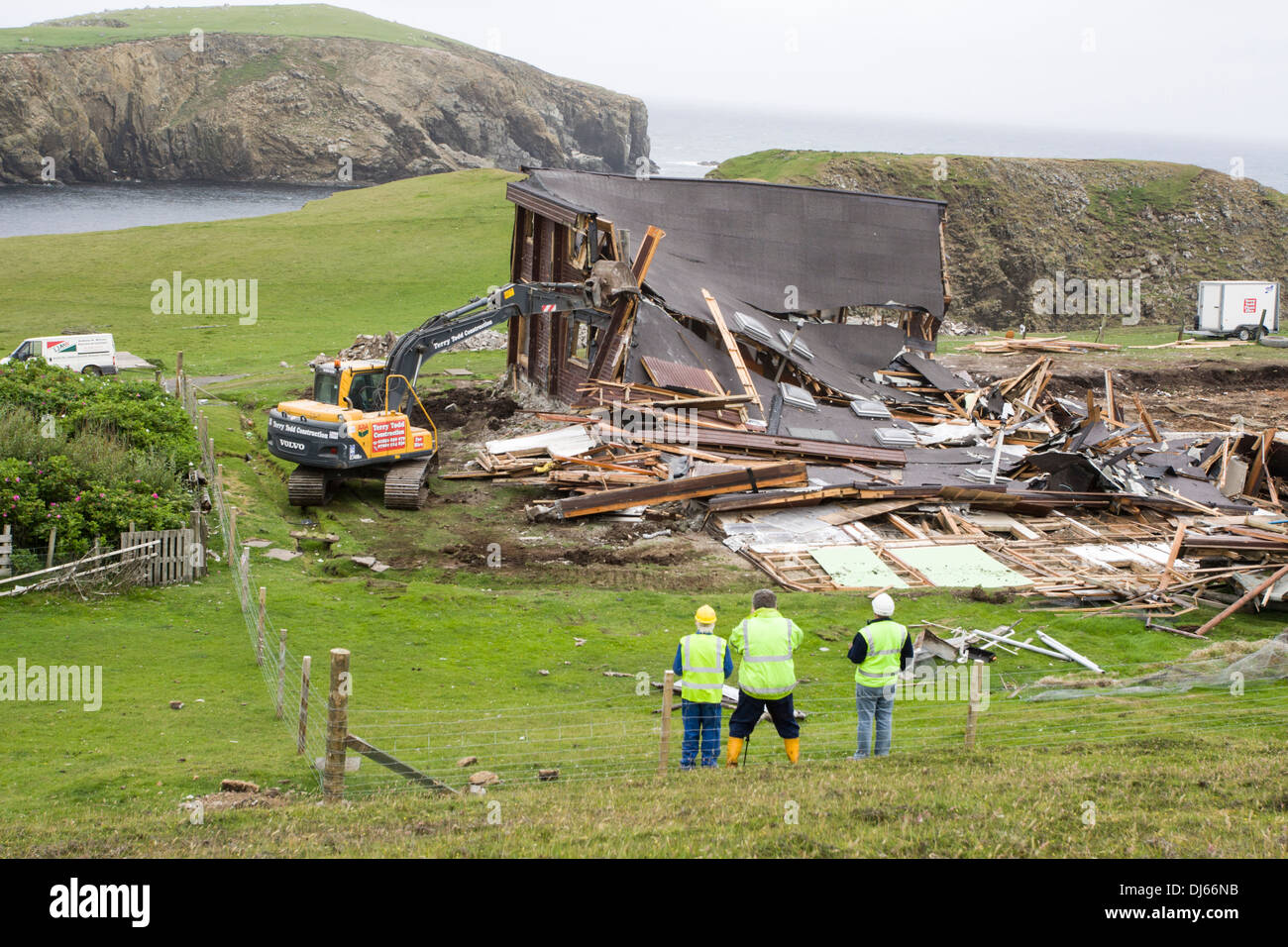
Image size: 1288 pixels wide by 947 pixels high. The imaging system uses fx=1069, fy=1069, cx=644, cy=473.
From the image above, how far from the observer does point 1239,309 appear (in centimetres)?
4591

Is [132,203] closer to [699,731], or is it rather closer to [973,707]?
[699,731]

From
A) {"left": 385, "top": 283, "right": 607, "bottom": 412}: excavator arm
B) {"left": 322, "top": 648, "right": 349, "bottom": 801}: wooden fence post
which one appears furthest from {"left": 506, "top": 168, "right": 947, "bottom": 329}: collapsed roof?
{"left": 322, "top": 648, "right": 349, "bottom": 801}: wooden fence post

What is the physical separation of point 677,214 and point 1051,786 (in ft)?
87.5

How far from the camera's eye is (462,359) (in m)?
40.1

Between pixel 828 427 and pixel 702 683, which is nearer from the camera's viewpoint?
pixel 702 683

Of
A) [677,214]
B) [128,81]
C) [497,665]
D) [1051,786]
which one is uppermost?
[128,81]

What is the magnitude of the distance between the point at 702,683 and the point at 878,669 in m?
1.85

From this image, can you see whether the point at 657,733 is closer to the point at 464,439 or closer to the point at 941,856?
Result: the point at 941,856

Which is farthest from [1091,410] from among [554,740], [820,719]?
[554,740]

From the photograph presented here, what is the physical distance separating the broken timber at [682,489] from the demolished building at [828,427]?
0.15 feet

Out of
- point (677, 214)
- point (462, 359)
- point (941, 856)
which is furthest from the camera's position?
point (462, 359)

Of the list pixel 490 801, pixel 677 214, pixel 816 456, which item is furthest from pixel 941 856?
pixel 677 214

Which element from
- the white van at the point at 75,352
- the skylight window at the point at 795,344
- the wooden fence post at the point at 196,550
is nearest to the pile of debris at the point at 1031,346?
the skylight window at the point at 795,344

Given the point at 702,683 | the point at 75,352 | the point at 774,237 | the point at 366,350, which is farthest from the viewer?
the point at 366,350
